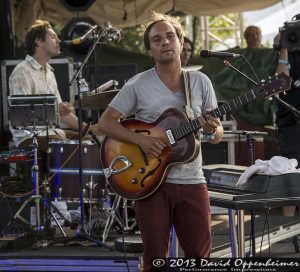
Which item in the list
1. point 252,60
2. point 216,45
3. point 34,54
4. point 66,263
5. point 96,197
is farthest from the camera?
point 216,45

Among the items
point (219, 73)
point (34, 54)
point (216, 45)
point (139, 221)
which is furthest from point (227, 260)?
point (216, 45)

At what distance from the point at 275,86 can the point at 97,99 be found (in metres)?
2.45

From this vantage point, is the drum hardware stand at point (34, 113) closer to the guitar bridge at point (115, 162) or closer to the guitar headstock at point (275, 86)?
the guitar bridge at point (115, 162)

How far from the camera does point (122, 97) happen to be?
4715 millimetres

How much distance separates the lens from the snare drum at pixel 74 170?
7211mm

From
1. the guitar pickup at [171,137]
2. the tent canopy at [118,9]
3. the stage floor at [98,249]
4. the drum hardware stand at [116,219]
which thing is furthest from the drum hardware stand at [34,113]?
the tent canopy at [118,9]

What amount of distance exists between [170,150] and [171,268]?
28.4 inches

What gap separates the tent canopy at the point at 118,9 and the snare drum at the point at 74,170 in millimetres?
4202

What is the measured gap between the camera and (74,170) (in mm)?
7336

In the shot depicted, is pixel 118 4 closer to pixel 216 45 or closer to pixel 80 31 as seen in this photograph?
pixel 80 31

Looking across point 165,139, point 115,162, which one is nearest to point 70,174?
point 115,162

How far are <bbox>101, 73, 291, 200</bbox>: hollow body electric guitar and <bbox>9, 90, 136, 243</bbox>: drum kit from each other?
7.04 ft

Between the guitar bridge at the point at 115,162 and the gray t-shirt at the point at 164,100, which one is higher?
the gray t-shirt at the point at 164,100

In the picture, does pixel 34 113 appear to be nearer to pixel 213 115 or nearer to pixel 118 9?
pixel 213 115
